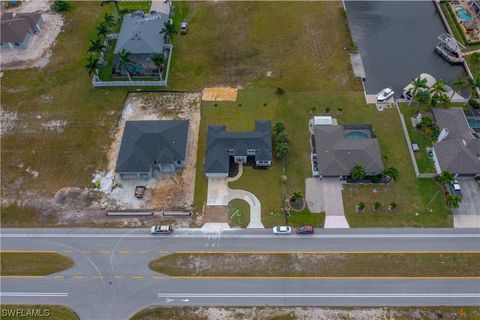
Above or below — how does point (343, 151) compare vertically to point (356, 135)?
below

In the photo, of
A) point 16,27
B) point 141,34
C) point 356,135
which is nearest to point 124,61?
point 141,34

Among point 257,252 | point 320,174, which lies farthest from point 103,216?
point 320,174

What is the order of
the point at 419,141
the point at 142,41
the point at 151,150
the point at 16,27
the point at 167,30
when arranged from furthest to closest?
the point at 16,27
the point at 167,30
the point at 142,41
the point at 419,141
the point at 151,150

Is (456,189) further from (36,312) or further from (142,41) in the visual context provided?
(36,312)

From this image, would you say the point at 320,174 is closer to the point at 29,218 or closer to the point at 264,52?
the point at 264,52

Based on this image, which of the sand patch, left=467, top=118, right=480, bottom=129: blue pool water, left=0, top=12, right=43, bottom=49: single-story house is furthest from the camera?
left=0, top=12, right=43, bottom=49: single-story house

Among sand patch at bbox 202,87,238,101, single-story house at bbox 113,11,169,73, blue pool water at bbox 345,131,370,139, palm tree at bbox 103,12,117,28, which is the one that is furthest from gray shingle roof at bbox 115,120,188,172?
blue pool water at bbox 345,131,370,139

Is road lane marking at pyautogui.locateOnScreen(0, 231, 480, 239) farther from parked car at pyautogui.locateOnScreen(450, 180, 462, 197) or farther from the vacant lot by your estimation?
the vacant lot

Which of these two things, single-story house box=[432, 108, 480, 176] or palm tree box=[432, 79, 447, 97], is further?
palm tree box=[432, 79, 447, 97]
